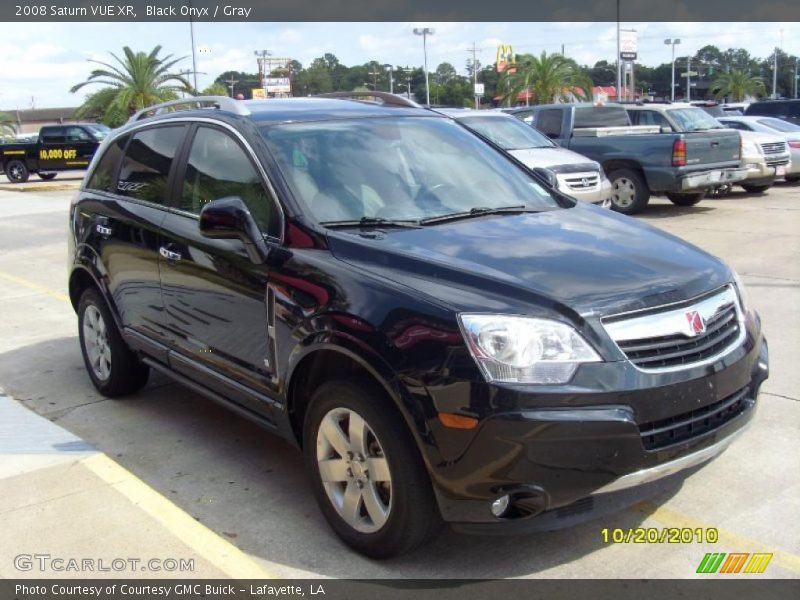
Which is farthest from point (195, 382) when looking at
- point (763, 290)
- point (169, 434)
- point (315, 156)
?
point (763, 290)

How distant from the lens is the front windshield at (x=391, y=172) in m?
4.05

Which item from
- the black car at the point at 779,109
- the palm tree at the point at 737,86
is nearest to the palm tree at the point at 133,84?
the black car at the point at 779,109

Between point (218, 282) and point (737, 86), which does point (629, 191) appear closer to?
point (218, 282)

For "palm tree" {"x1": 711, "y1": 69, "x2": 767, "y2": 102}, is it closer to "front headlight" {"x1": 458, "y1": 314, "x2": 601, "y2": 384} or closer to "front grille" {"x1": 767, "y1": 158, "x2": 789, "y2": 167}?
"front grille" {"x1": 767, "y1": 158, "x2": 789, "y2": 167}

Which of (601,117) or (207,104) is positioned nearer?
(207,104)

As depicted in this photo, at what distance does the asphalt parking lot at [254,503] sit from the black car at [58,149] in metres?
23.1

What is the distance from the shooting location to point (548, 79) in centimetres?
4106

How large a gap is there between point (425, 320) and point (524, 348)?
1.21 ft

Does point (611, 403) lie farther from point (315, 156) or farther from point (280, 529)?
point (315, 156)

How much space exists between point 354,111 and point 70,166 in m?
25.7

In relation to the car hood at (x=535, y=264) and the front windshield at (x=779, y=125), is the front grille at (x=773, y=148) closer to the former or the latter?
the front windshield at (x=779, y=125)

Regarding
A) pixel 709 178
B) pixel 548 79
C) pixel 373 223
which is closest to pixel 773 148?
pixel 709 178

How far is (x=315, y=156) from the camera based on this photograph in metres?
4.20

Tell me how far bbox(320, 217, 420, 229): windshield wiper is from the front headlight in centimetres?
94
